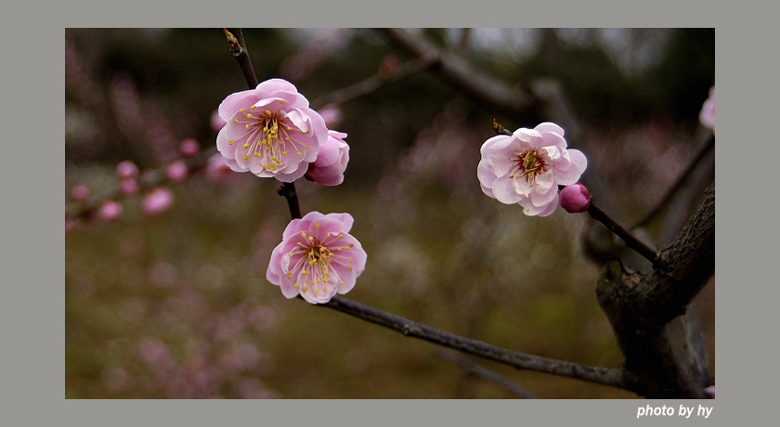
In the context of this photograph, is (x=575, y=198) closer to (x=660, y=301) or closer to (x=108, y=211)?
(x=660, y=301)

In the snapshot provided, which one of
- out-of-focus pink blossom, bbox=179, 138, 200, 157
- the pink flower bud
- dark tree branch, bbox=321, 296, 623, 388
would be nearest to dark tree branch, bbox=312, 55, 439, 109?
out-of-focus pink blossom, bbox=179, 138, 200, 157

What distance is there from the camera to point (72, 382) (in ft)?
8.47

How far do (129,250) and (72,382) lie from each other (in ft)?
4.88

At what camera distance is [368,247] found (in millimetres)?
4320

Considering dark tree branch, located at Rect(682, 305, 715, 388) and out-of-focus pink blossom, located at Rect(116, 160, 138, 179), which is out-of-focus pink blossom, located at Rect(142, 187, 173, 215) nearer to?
out-of-focus pink blossom, located at Rect(116, 160, 138, 179)

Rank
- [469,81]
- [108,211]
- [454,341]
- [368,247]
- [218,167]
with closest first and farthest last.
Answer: [454,341] → [218,167] → [108,211] → [469,81] → [368,247]

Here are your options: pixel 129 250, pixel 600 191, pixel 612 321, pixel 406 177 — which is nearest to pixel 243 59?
pixel 612 321

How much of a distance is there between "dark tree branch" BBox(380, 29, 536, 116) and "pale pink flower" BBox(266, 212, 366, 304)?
97 cm

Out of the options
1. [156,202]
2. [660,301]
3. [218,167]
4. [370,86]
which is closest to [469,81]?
[370,86]

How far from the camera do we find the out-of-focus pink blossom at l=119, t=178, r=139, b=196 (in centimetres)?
123

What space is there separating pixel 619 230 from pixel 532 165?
0.41 feet

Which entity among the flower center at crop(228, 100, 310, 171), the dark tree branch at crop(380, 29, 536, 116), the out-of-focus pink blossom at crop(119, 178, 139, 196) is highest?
the dark tree branch at crop(380, 29, 536, 116)

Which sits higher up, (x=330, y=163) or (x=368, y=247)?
(x=368, y=247)

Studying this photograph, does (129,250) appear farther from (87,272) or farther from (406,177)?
(406,177)
